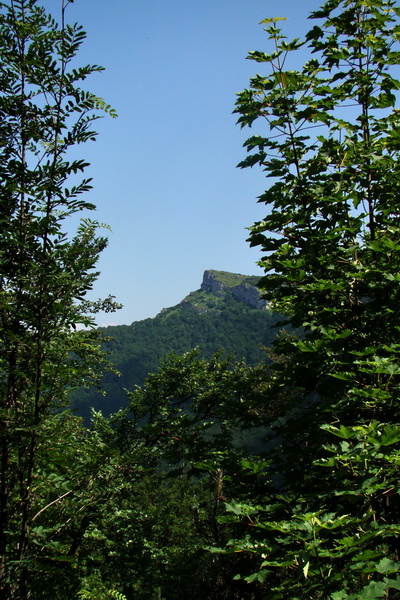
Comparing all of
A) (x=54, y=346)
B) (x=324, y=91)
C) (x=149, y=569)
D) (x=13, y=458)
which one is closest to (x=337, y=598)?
(x=54, y=346)

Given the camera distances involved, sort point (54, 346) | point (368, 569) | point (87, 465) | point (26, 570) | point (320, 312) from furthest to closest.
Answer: point (320, 312)
point (87, 465)
point (54, 346)
point (26, 570)
point (368, 569)

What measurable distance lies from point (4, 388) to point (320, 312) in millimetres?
2853

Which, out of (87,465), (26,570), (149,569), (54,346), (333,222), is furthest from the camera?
(149,569)

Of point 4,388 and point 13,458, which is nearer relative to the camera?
point 4,388

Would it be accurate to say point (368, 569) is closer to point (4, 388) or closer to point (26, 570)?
point (26, 570)

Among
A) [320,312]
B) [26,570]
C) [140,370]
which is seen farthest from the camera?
[140,370]

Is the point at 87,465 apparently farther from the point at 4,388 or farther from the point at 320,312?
the point at 320,312

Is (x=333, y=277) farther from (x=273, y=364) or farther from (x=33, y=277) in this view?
(x=33, y=277)

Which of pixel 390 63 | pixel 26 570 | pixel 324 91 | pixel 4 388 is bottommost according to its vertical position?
pixel 26 570

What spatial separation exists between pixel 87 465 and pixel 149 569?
13.1 meters

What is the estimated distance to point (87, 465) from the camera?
351cm

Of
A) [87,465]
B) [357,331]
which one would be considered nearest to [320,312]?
[357,331]

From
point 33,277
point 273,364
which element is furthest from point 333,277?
point 33,277

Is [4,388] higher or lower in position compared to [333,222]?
lower
